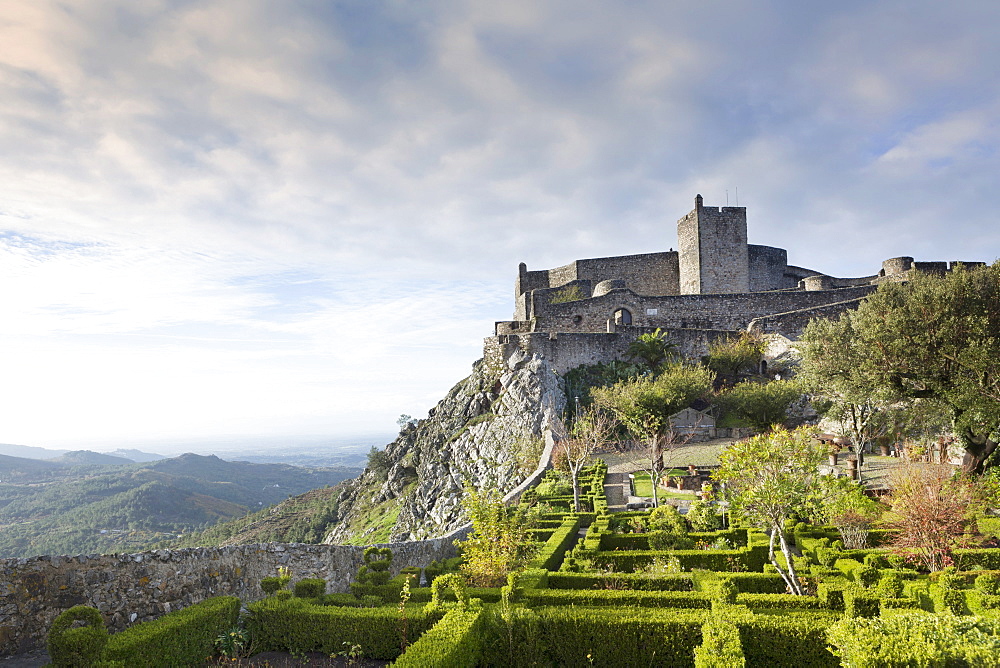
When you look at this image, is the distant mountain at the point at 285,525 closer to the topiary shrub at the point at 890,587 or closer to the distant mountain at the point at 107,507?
the distant mountain at the point at 107,507

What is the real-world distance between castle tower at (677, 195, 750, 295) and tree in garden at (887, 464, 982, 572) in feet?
92.4

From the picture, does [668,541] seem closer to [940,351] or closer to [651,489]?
[651,489]

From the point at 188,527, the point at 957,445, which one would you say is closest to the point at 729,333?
the point at 957,445

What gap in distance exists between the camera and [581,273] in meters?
42.8

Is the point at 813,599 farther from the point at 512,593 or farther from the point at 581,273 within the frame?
the point at 581,273

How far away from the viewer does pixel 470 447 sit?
3033 centimetres

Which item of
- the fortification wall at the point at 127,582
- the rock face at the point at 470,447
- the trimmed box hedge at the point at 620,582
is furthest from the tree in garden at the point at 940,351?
the fortification wall at the point at 127,582

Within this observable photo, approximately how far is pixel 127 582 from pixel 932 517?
14.5 meters

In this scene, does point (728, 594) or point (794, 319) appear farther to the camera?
point (794, 319)

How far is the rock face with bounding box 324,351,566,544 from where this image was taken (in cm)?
2736

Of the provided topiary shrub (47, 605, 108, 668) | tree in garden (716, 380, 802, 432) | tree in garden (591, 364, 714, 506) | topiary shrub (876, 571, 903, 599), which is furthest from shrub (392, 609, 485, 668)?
tree in garden (716, 380, 802, 432)

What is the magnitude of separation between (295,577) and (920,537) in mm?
12564

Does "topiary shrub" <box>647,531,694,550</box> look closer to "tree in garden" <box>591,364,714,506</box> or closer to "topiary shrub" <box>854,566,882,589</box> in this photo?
"topiary shrub" <box>854,566,882,589</box>

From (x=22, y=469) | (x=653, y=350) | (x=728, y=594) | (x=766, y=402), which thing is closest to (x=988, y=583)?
(x=728, y=594)
